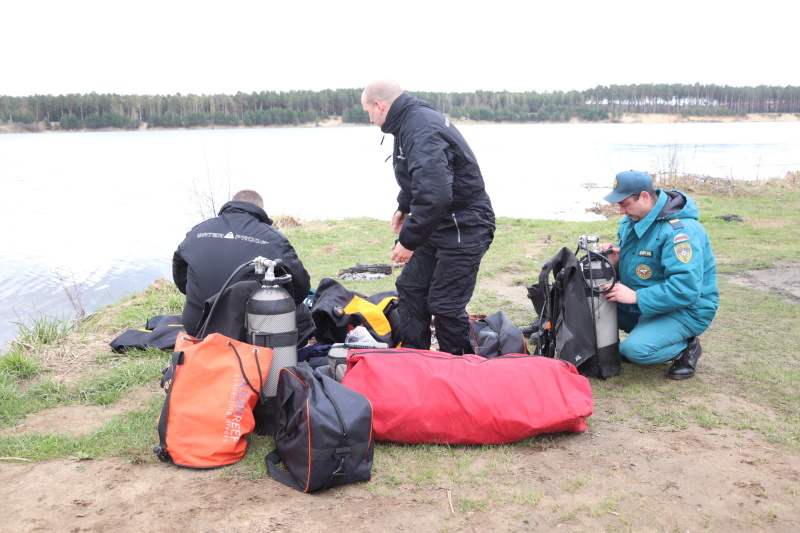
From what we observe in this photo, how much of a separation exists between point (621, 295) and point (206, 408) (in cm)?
280

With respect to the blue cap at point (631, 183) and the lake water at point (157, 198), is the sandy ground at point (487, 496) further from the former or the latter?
the lake water at point (157, 198)

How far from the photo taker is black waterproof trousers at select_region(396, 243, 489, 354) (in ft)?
13.9

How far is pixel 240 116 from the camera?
78.6 m

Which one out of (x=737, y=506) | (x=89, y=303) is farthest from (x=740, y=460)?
(x=89, y=303)

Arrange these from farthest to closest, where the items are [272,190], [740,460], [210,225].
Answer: [272,190]
[210,225]
[740,460]

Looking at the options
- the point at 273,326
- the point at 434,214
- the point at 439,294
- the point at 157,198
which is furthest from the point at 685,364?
the point at 157,198

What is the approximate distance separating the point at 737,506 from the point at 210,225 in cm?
327

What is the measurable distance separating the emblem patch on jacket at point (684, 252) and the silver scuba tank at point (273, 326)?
2583 millimetres

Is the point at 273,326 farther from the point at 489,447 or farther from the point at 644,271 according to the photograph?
the point at 644,271

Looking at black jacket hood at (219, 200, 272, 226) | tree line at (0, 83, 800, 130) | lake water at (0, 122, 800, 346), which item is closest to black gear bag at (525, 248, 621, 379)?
black jacket hood at (219, 200, 272, 226)

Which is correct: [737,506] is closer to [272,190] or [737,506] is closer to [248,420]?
[248,420]

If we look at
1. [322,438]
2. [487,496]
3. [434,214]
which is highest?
[434,214]

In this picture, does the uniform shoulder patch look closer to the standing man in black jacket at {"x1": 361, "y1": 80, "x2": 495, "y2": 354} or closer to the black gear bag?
the black gear bag

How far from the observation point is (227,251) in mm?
3885
